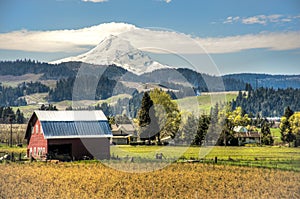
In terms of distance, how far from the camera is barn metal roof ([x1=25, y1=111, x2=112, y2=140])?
33.2 meters

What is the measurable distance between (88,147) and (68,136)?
1.73 metres

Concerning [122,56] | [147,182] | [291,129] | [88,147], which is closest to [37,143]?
[88,147]

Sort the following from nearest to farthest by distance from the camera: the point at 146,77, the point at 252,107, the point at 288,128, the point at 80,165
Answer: the point at 80,165, the point at 146,77, the point at 288,128, the point at 252,107

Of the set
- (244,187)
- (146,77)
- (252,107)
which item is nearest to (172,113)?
(146,77)

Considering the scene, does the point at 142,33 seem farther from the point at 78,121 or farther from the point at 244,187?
the point at 244,187

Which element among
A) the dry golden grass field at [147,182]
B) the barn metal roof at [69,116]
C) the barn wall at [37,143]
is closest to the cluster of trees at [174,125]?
the barn metal roof at [69,116]

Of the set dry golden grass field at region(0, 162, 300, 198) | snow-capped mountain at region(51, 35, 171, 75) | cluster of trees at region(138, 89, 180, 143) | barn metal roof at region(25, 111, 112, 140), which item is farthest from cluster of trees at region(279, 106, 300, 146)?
dry golden grass field at region(0, 162, 300, 198)

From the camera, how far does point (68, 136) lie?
33.2m

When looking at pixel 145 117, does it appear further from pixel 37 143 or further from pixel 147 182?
pixel 147 182

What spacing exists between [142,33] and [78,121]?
923 centimetres

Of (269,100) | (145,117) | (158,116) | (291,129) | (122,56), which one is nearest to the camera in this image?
(122,56)

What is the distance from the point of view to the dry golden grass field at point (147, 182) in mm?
18656

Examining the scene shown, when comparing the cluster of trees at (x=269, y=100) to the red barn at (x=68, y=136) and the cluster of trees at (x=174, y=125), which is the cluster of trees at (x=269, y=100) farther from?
the red barn at (x=68, y=136)

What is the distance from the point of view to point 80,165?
2802 centimetres
